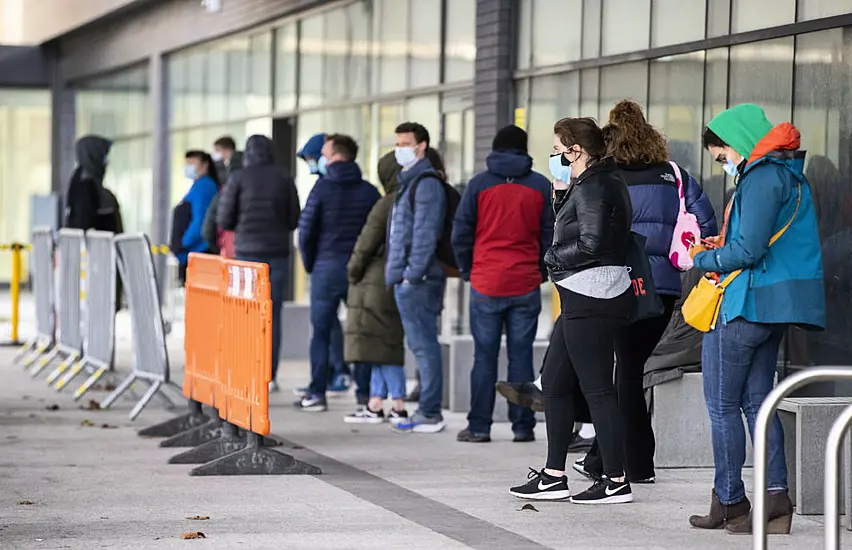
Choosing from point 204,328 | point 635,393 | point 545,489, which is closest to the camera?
point 545,489

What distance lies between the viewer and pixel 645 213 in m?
8.82

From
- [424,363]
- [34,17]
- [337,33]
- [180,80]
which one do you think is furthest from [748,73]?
[34,17]

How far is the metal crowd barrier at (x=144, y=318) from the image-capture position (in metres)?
12.0

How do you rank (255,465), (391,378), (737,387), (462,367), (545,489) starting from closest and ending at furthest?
(737,387)
(545,489)
(255,465)
(391,378)
(462,367)

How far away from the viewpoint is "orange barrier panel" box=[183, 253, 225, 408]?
10156 millimetres

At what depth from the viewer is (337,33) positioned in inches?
813

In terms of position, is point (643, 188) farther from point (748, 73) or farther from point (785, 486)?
point (748, 73)

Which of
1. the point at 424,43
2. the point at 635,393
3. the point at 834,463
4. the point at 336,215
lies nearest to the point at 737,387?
the point at 635,393

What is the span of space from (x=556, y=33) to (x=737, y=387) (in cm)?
769

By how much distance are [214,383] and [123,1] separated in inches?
774

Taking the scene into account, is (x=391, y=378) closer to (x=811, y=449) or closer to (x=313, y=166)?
(x=313, y=166)

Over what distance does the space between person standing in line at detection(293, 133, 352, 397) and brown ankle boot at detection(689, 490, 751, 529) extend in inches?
220

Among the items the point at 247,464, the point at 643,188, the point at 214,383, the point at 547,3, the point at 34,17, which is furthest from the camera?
the point at 34,17

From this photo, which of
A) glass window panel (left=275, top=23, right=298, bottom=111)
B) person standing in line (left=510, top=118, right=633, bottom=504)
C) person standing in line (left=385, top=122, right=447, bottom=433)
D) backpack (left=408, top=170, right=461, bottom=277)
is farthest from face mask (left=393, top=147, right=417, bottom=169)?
glass window panel (left=275, top=23, right=298, bottom=111)
